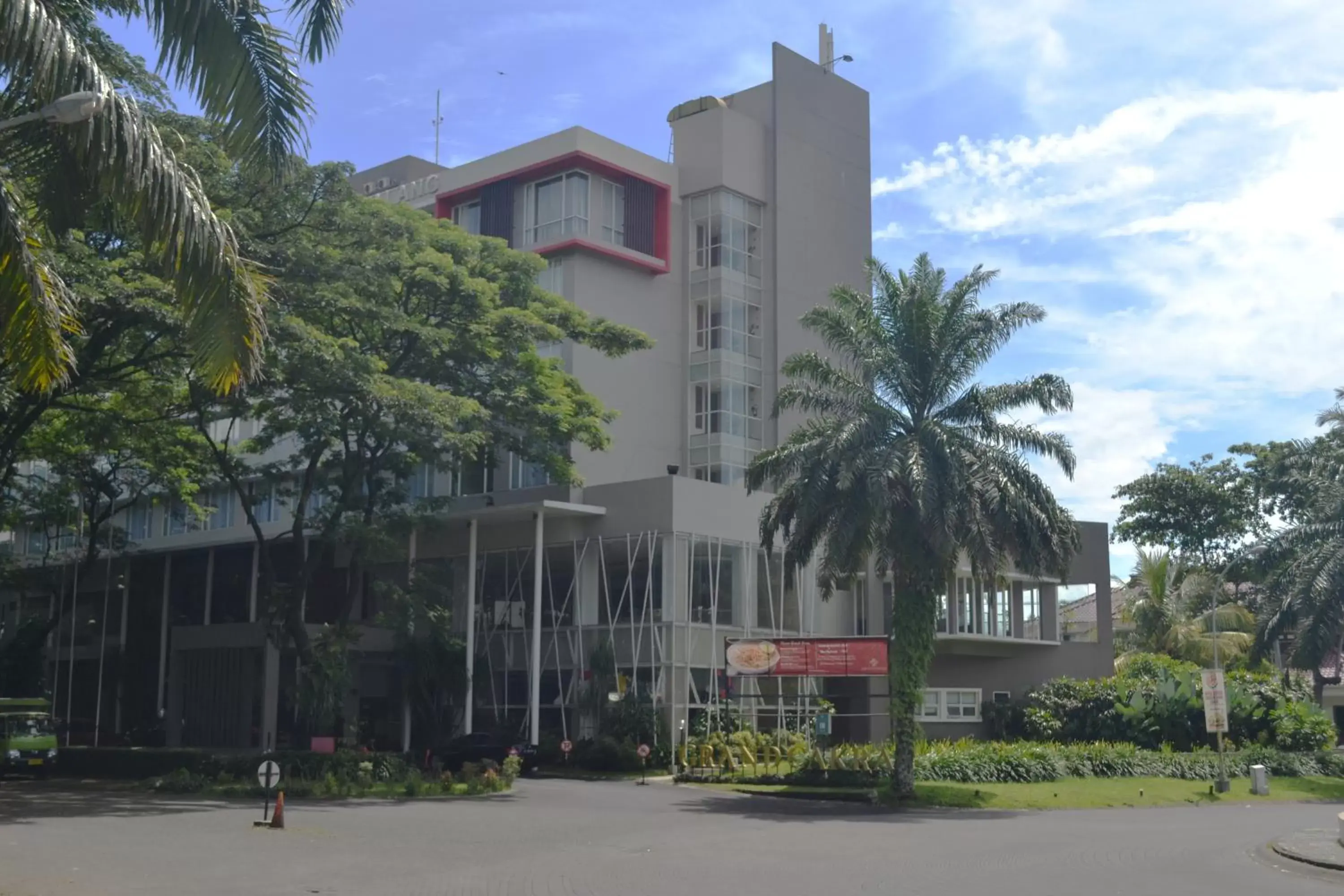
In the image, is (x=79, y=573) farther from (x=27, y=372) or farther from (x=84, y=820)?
(x=27, y=372)

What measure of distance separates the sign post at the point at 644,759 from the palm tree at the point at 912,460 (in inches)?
352

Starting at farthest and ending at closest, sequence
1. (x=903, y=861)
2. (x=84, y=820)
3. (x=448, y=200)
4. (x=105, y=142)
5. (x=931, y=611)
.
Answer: (x=448, y=200) < (x=931, y=611) < (x=84, y=820) < (x=903, y=861) < (x=105, y=142)

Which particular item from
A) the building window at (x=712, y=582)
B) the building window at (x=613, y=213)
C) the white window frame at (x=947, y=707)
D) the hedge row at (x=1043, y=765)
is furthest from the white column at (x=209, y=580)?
the white window frame at (x=947, y=707)

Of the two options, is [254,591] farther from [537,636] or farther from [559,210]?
[559,210]

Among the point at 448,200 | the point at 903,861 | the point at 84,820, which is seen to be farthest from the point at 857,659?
the point at 448,200

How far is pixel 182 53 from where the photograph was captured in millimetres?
13406

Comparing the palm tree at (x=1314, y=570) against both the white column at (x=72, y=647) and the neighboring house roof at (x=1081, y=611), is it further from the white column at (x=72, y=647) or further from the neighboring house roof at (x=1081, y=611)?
the white column at (x=72, y=647)

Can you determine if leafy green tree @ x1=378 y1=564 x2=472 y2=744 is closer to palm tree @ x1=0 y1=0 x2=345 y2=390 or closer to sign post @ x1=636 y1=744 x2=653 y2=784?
sign post @ x1=636 y1=744 x2=653 y2=784

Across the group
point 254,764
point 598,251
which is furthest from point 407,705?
point 598,251

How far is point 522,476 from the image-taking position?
4634 centimetres

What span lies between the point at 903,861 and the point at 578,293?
31.9m

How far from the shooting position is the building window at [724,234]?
173 ft

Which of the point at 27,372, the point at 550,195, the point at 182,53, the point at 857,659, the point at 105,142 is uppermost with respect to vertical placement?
the point at 550,195

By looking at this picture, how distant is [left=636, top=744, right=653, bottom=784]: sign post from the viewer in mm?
37969
